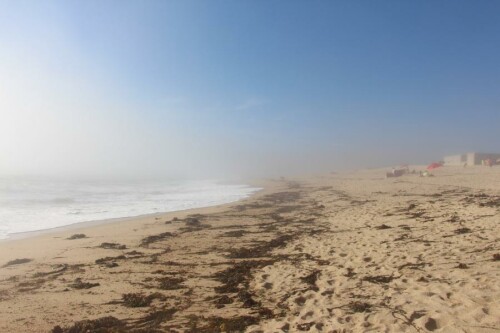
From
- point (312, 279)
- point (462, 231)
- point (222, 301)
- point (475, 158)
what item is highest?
point (475, 158)

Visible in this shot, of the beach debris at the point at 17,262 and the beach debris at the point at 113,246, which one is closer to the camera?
the beach debris at the point at 17,262

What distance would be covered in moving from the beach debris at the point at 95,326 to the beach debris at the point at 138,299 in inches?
23.8

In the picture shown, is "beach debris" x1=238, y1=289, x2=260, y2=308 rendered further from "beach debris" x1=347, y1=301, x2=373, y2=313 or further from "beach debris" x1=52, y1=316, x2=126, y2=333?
"beach debris" x1=52, y1=316, x2=126, y2=333

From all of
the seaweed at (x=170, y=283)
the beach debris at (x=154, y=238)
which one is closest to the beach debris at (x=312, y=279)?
Result: the seaweed at (x=170, y=283)

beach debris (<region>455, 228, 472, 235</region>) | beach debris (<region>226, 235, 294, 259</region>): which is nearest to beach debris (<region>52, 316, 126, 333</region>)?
beach debris (<region>226, 235, 294, 259</region>)

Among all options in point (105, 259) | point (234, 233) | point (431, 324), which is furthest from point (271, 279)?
point (234, 233)

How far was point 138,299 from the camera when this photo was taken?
625 centimetres

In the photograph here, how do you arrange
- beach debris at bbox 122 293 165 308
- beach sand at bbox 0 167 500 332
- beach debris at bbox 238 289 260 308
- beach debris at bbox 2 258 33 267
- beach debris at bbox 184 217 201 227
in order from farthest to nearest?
1. beach debris at bbox 184 217 201 227
2. beach debris at bbox 2 258 33 267
3. beach debris at bbox 122 293 165 308
4. beach debris at bbox 238 289 260 308
5. beach sand at bbox 0 167 500 332

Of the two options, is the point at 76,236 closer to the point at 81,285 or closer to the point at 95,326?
the point at 81,285

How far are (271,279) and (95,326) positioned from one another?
3437 mm

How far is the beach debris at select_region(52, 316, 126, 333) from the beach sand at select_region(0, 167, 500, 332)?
15mm

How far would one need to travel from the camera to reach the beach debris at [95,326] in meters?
5.06

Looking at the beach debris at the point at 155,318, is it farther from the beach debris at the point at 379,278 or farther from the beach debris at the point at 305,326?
the beach debris at the point at 379,278

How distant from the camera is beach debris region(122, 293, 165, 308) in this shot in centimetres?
600
